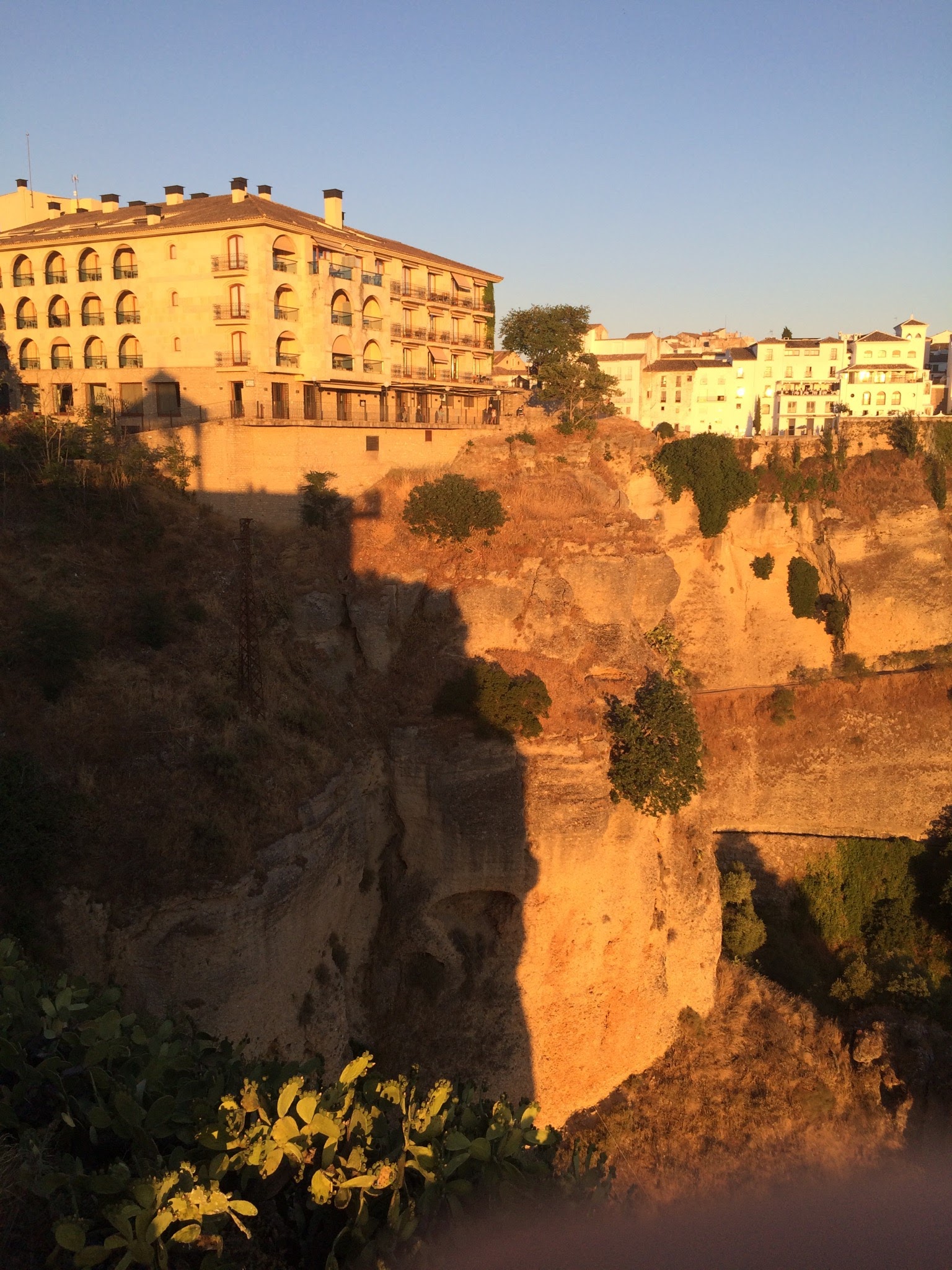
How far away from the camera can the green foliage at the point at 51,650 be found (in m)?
16.0

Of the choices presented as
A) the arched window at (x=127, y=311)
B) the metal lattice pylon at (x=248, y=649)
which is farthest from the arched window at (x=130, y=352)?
the metal lattice pylon at (x=248, y=649)

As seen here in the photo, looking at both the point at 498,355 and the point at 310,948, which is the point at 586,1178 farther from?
the point at 498,355

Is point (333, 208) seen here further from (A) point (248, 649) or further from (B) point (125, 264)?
(A) point (248, 649)

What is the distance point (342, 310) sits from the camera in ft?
95.7

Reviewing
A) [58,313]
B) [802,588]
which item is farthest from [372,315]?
[802,588]

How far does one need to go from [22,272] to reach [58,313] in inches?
78.1

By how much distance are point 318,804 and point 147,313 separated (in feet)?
58.0

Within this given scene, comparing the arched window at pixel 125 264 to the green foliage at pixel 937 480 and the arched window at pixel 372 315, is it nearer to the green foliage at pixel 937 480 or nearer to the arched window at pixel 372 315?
the arched window at pixel 372 315

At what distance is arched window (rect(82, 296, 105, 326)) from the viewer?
28.3m

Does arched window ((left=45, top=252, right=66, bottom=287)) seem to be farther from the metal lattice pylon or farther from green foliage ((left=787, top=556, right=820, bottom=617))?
green foliage ((left=787, top=556, right=820, bottom=617))

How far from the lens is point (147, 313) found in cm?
2716

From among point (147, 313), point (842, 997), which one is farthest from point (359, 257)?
point (842, 997)

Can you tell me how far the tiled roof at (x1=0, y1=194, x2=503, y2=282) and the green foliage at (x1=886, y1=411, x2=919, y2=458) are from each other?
1863 centimetres

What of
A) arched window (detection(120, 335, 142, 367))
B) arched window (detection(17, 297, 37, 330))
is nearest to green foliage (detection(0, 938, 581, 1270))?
arched window (detection(120, 335, 142, 367))
